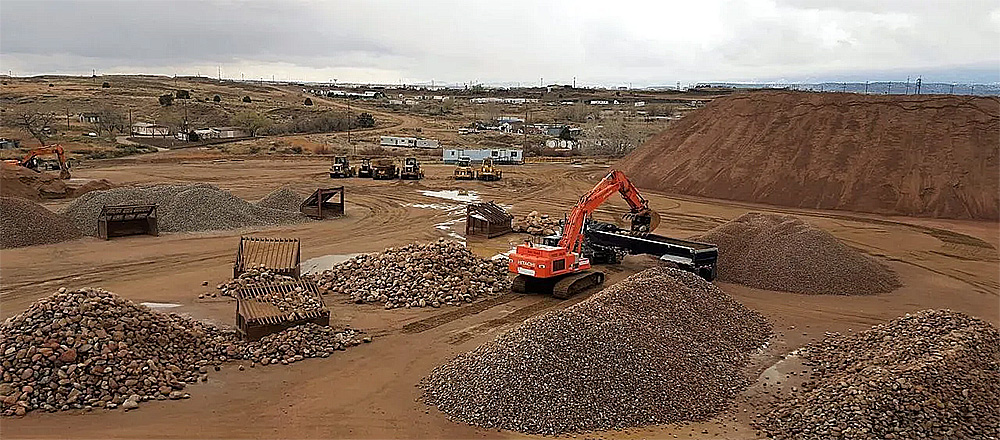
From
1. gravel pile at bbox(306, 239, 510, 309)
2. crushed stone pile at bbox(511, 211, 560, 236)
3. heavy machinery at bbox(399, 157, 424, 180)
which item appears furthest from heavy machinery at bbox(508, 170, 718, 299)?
heavy machinery at bbox(399, 157, 424, 180)

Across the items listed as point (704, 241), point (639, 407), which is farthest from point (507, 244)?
point (639, 407)

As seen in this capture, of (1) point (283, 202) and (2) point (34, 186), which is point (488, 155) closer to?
(1) point (283, 202)

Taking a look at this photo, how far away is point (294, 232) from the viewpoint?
21719 millimetres

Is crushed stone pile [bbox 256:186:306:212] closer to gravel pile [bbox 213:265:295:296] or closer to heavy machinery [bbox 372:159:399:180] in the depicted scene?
gravel pile [bbox 213:265:295:296]

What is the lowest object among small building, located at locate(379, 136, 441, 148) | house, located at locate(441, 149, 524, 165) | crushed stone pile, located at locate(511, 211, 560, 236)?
crushed stone pile, located at locate(511, 211, 560, 236)

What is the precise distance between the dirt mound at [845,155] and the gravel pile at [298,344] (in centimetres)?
2297

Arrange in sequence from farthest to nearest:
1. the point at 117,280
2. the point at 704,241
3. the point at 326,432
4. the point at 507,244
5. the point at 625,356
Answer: the point at 507,244, the point at 704,241, the point at 117,280, the point at 625,356, the point at 326,432

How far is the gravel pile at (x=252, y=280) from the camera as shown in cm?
1405

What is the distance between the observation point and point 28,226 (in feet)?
63.8

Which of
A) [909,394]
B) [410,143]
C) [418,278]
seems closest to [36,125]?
[410,143]

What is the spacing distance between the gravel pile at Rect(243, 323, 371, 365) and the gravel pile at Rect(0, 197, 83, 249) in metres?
12.2

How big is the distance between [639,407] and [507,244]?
1195 cm

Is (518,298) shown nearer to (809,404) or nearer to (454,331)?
(454,331)

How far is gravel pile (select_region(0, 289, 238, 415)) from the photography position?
8.94 meters
